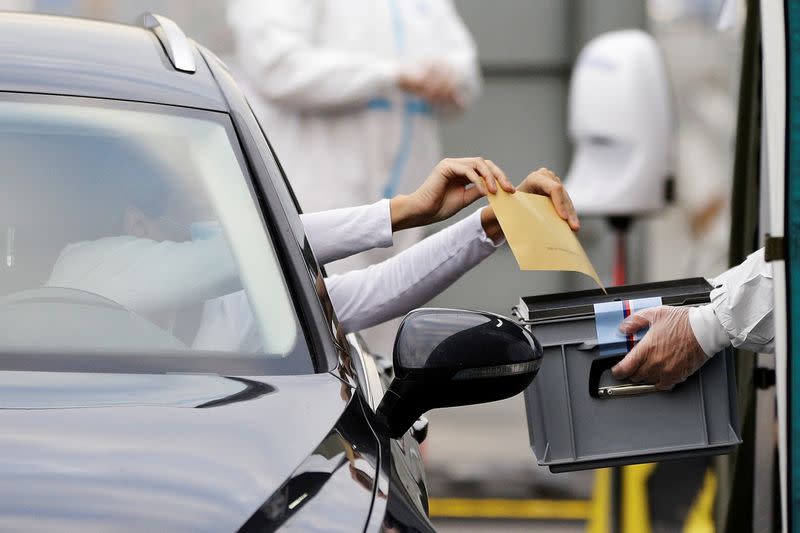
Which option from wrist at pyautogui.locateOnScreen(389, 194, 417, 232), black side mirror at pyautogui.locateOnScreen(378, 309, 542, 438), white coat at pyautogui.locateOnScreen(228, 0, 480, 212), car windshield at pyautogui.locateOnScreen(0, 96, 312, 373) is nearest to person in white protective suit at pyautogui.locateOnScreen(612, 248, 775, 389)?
black side mirror at pyautogui.locateOnScreen(378, 309, 542, 438)

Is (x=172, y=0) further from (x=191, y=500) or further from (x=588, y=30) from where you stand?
(x=191, y=500)

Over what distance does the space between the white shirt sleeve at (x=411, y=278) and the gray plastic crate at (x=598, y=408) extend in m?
0.38

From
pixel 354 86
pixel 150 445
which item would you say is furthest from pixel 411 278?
pixel 354 86

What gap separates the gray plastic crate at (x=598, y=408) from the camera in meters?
3.06

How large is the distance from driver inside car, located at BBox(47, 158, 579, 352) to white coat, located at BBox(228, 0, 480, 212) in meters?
2.90

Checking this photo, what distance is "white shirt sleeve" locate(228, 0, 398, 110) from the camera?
6.37 m

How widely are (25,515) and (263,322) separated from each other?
30.0 inches

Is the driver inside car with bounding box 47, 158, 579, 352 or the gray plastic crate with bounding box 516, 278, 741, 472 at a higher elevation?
the driver inside car with bounding box 47, 158, 579, 352

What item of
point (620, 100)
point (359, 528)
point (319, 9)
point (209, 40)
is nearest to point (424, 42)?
point (319, 9)

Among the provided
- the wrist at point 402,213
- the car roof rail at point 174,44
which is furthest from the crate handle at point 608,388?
the car roof rail at point 174,44

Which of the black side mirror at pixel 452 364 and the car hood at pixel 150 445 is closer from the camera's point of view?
the car hood at pixel 150 445

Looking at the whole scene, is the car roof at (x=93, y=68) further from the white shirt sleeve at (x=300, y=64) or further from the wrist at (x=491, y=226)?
the white shirt sleeve at (x=300, y=64)

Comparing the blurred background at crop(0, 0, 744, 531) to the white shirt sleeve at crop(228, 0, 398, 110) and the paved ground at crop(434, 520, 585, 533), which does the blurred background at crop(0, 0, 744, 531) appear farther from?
the white shirt sleeve at crop(228, 0, 398, 110)

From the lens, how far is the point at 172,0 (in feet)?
30.0
